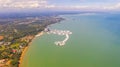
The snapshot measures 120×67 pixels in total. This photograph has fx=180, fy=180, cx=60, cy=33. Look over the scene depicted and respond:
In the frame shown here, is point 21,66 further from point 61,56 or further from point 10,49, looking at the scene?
point 10,49

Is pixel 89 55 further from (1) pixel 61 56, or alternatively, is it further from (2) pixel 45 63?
(2) pixel 45 63

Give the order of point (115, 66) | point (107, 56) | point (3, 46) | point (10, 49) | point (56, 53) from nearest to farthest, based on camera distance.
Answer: point (115, 66) < point (107, 56) < point (56, 53) < point (10, 49) < point (3, 46)

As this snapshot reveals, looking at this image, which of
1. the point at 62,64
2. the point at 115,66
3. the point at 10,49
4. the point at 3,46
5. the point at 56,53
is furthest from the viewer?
the point at 3,46

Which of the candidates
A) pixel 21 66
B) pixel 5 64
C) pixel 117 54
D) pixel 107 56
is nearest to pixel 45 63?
pixel 21 66

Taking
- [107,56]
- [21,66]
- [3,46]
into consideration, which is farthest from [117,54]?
[3,46]

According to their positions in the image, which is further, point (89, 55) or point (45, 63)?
point (89, 55)

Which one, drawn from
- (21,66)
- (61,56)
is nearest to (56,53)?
(61,56)

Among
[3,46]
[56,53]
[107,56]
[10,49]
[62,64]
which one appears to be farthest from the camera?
[3,46]

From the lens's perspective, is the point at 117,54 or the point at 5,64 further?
the point at 117,54

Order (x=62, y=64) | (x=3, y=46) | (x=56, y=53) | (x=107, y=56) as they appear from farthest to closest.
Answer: (x=3, y=46)
(x=56, y=53)
(x=107, y=56)
(x=62, y=64)
